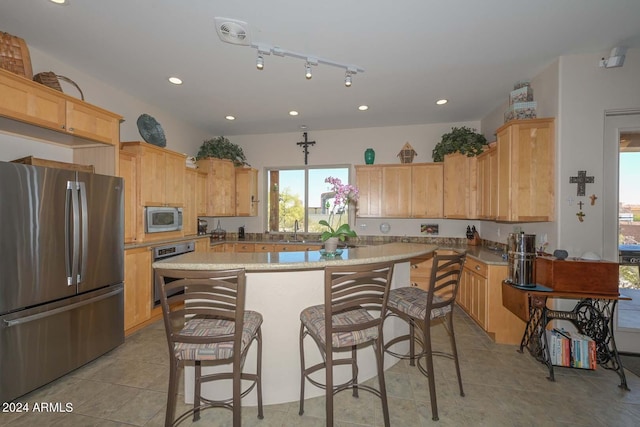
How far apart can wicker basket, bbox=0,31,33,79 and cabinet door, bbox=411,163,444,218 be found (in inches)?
192

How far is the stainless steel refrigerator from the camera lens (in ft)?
6.56

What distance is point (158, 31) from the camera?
2.39m

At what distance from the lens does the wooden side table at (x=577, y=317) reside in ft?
8.03

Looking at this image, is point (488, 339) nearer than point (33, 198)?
No

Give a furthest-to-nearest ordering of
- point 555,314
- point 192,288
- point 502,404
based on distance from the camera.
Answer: point 555,314 < point 502,404 < point 192,288

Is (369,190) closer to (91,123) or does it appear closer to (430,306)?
(430,306)

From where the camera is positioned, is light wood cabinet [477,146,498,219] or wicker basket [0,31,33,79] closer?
wicker basket [0,31,33,79]

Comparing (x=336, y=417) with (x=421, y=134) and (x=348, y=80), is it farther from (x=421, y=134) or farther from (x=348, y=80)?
(x=421, y=134)

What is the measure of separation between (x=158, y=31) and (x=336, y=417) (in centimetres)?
348

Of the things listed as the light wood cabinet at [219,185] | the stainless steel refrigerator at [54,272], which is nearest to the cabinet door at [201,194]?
the light wood cabinet at [219,185]

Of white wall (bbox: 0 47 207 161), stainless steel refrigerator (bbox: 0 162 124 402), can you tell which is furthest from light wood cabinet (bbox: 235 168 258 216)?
stainless steel refrigerator (bbox: 0 162 124 402)

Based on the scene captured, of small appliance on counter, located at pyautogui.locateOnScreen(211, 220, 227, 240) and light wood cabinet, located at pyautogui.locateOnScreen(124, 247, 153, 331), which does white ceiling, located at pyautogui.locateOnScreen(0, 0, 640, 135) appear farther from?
small appliance on counter, located at pyautogui.locateOnScreen(211, 220, 227, 240)

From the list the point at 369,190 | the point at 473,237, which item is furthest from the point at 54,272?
the point at 473,237

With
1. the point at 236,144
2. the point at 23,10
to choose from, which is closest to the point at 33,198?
the point at 23,10
